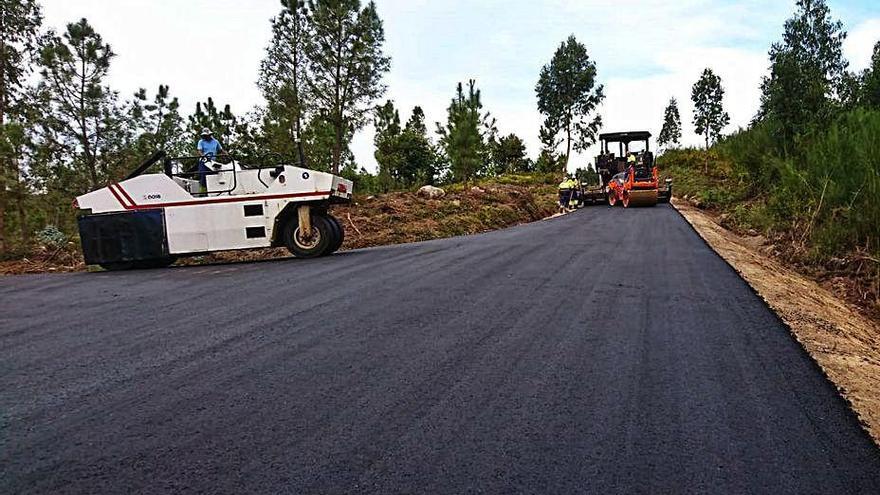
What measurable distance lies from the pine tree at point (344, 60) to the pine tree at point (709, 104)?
130 feet

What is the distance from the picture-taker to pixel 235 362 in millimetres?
3170

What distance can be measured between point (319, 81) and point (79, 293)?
18322mm

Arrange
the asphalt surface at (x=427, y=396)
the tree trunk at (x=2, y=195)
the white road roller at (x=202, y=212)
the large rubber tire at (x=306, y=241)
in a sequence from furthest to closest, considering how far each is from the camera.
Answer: the tree trunk at (x=2, y=195) < the large rubber tire at (x=306, y=241) < the white road roller at (x=202, y=212) < the asphalt surface at (x=427, y=396)

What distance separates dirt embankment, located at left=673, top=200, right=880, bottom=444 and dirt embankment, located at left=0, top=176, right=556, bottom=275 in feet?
21.2

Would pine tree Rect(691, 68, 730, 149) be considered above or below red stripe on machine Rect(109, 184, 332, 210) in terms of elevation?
above

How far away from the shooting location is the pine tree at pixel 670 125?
2395 inches

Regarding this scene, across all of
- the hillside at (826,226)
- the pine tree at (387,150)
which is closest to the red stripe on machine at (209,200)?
the hillside at (826,226)

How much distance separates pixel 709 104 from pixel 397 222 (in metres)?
49.0

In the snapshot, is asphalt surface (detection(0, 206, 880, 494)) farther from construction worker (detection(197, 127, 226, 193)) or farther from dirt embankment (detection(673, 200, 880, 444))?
construction worker (detection(197, 127, 226, 193))

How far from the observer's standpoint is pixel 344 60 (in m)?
22.2

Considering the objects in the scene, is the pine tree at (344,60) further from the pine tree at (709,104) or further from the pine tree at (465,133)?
the pine tree at (709,104)

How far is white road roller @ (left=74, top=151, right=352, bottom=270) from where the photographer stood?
8.25 meters

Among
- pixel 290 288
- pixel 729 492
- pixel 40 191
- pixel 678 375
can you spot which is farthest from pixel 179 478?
pixel 40 191

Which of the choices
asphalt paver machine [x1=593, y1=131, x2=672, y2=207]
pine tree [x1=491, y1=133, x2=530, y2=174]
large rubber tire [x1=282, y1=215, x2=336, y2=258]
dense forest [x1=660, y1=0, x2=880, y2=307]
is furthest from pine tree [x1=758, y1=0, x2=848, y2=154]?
pine tree [x1=491, y1=133, x2=530, y2=174]
